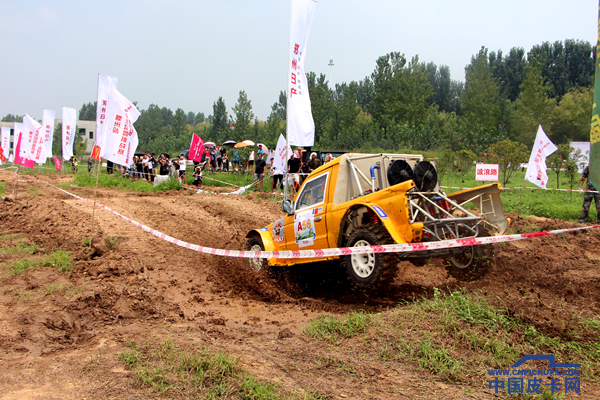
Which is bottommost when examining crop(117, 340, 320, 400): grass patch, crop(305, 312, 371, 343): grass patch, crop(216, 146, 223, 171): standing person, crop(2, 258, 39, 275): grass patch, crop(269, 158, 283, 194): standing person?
crop(2, 258, 39, 275): grass patch

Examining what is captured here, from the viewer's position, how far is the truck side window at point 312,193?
6.89m

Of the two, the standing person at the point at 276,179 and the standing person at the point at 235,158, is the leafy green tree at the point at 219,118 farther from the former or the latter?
the standing person at the point at 276,179

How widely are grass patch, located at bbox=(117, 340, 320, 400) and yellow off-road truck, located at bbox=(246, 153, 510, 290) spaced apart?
241 cm

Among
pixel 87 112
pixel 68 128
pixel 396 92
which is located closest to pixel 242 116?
pixel 396 92

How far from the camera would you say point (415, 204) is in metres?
5.89

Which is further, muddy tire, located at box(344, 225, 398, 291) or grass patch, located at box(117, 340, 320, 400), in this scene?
muddy tire, located at box(344, 225, 398, 291)

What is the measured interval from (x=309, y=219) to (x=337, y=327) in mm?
2658

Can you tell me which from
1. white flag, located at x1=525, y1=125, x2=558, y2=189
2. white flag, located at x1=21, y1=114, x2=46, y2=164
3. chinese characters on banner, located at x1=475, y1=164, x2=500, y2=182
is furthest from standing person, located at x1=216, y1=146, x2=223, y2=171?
white flag, located at x1=525, y1=125, x2=558, y2=189

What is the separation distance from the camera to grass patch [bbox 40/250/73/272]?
297 inches

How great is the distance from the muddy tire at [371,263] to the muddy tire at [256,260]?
2316mm

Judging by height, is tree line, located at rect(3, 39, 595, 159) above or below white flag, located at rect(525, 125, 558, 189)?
above

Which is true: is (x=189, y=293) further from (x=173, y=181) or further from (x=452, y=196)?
(x=173, y=181)

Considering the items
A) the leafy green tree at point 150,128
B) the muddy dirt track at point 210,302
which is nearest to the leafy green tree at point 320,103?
the muddy dirt track at point 210,302

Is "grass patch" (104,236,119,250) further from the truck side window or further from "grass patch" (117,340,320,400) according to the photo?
"grass patch" (117,340,320,400)
